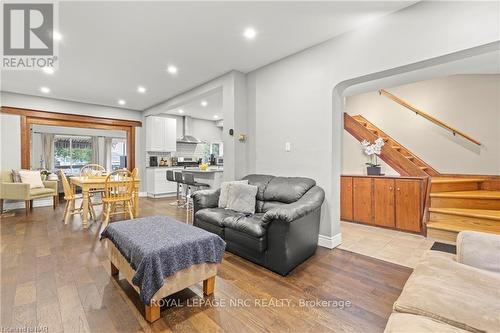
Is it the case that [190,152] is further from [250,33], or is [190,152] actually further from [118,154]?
[250,33]

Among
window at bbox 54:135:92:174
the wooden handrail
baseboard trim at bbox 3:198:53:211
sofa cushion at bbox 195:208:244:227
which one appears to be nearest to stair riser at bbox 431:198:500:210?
the wooden handrail

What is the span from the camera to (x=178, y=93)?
5.46m

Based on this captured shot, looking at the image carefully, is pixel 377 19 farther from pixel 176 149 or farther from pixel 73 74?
pixel 176 149

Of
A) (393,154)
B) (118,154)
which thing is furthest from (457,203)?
(118,154)

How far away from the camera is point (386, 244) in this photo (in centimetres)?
307

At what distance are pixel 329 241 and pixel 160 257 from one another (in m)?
2.21

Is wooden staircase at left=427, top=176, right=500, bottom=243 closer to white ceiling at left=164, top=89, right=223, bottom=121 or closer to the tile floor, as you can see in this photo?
the tile floor

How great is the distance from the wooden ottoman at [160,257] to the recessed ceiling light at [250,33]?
2412 mm

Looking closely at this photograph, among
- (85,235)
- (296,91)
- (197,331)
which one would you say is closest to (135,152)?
(85,235)

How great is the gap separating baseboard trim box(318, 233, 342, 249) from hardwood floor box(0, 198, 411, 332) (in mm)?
122

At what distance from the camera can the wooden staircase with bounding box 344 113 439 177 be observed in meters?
4.08

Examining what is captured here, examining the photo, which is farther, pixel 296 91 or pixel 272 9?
pixel 296 91

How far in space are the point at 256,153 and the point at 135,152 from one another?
484 cm

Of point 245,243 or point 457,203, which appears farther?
point 457,203
